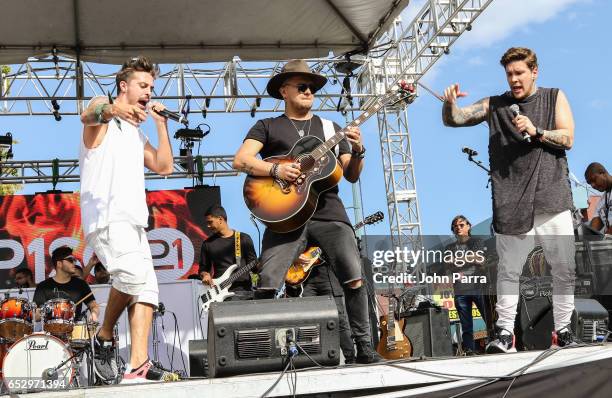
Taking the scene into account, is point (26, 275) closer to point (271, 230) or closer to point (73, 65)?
point (73, 65)

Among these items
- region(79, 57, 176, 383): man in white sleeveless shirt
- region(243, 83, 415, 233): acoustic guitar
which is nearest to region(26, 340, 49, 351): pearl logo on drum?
region(79, 57, 176, 383): man in white sleeveless shirt

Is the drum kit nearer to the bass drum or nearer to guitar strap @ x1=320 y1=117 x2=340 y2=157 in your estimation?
the bass drum

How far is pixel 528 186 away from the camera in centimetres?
523

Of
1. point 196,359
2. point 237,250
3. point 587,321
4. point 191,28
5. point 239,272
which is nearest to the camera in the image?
point 587,321

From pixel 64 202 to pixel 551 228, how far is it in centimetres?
1025

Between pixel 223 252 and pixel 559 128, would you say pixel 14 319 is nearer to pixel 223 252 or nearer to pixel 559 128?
pixel 223 252

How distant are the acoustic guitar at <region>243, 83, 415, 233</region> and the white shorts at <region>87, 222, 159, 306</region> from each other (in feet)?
2.67

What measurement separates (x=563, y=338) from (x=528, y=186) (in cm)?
97

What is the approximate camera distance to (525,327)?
7277 millimetres

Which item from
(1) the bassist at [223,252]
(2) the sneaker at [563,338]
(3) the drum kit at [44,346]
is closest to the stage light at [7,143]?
(3) the drum kit at [44,346]


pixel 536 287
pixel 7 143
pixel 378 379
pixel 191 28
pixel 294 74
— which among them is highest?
pixel 191 28

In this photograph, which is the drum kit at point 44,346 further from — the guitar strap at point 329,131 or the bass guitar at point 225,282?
the guitar strap at point 329,131

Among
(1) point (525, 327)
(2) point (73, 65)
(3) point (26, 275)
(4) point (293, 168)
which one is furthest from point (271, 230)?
(2) point (73, 65)

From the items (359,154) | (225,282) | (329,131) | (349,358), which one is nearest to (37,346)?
(225,282)
